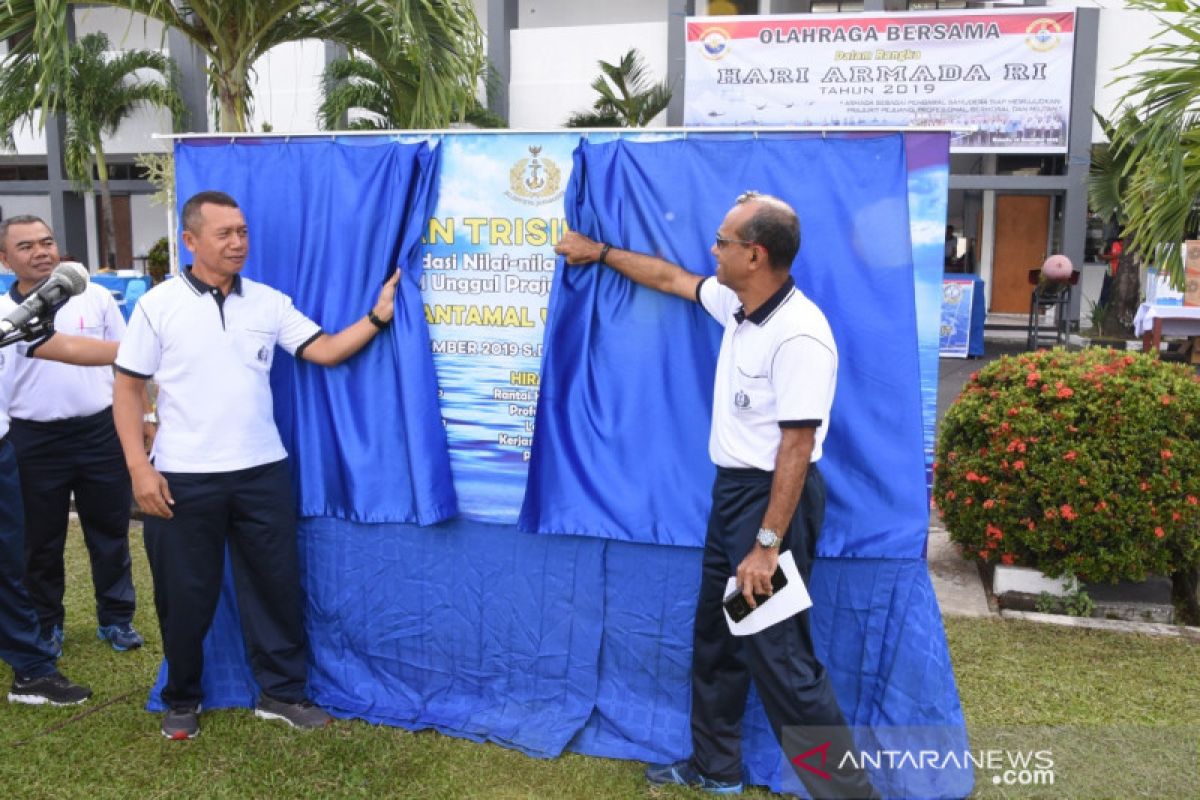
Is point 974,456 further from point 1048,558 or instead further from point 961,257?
point 961,257

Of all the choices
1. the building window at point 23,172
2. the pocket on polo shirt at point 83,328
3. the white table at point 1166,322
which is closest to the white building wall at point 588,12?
the building window at point 23,172

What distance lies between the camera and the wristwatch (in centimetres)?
294

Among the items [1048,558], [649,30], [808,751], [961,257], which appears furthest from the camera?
[961,257]

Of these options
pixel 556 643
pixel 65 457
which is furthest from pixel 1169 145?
pixel 65 457

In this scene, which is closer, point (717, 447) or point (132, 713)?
point (717, 447)

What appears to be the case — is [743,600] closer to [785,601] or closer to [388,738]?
[785,601]

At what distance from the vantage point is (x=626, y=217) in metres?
3.58

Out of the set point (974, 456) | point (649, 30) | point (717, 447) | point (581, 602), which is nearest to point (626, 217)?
point (717, 447)

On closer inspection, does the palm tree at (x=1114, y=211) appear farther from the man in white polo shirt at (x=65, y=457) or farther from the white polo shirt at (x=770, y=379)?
the man in white polo shirt at (x=65, y=457)

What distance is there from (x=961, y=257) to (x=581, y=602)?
57.2ft

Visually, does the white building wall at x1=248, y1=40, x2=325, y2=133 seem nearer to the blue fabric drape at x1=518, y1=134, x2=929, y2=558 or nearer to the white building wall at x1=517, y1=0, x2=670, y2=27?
the white building wall at x1=517, y1=0, x2=670, y2=27

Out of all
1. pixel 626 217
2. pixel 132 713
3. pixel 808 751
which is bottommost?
pixel 132 713

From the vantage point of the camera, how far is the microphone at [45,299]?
3002mm

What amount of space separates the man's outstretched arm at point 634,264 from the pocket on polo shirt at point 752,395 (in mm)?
463
